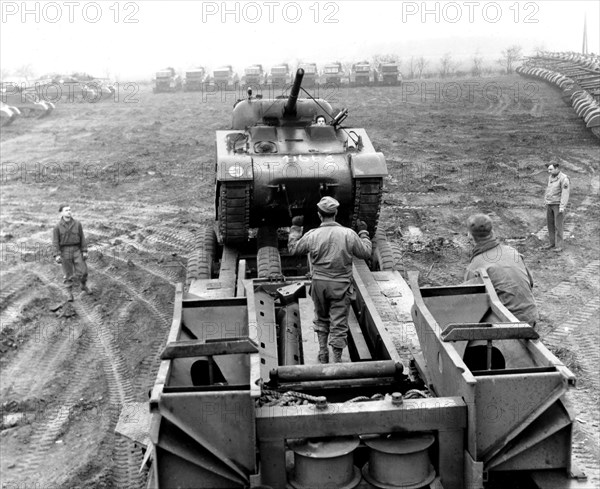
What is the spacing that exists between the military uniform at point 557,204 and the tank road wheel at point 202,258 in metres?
5.42

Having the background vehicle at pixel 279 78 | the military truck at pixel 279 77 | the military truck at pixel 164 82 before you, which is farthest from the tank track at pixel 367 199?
the military truck at pixel 164 82

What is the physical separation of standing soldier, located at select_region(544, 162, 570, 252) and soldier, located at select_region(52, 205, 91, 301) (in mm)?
7088

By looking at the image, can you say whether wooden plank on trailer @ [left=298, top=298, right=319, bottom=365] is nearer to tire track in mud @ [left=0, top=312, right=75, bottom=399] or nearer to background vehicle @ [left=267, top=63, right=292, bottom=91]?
tire track in mud @ [left=0, top=312, right=75, bottom=399]

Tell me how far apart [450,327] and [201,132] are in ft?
61.8

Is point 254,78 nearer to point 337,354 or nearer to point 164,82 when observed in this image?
point 164,82

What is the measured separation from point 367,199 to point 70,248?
164 inches

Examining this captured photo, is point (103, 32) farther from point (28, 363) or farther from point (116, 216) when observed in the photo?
point (28, 363)

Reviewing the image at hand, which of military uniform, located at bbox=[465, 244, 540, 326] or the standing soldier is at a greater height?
military uniform, located at bbox=[465, 244, 540, 326]

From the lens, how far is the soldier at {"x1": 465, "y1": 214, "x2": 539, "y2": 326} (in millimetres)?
6023

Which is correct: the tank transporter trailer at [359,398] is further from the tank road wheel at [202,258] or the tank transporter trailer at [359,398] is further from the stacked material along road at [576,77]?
the stacked material along road at [576,77]

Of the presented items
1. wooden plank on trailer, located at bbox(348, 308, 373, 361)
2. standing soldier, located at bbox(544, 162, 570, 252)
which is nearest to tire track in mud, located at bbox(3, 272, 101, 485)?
wooden plank on trailer, located at bbox(348, 308, 373, 361)

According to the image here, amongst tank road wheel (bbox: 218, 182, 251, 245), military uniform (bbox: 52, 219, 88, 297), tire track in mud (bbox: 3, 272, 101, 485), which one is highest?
tank road wheel (bbox: 218, 182, 251, 245)

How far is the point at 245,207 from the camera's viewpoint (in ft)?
31.4

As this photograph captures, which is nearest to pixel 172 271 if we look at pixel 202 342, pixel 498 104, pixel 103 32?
pixel 202 342
